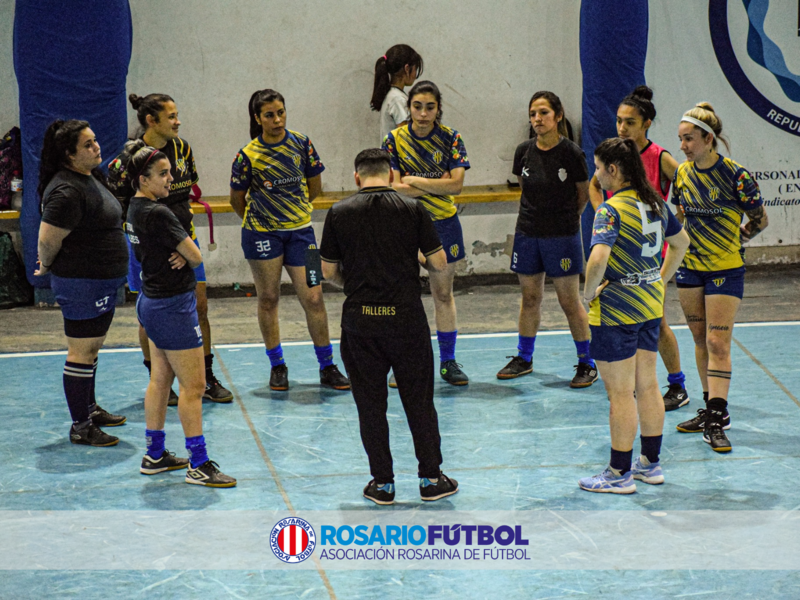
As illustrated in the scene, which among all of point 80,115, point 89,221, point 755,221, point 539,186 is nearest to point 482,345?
point 539,186

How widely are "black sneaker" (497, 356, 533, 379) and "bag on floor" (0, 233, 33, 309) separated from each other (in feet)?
16.2

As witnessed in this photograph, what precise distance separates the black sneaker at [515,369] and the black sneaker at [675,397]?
108 cm

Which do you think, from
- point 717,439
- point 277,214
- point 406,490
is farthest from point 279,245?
point 717,439

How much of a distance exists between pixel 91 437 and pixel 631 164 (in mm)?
3452

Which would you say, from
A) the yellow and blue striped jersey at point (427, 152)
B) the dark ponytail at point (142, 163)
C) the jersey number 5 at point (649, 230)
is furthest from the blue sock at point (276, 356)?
the jersey number 5 at point (649, 230)

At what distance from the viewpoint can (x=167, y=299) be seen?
4.71 metres

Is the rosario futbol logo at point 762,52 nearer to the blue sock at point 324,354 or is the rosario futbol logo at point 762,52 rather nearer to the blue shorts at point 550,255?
the blue shorts at point 550,255

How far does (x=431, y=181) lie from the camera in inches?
245

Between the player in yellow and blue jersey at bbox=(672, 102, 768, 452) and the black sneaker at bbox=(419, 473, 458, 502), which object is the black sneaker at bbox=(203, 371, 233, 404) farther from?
the player in yellow and blue jersey at bbox=(672, 102, 768, 452)

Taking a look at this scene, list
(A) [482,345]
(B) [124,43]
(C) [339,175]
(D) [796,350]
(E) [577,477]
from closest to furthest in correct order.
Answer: (E) [577,477] < (D) [796,350] < (A) [482,345] < (B) [124,43] < (C) [339,175]

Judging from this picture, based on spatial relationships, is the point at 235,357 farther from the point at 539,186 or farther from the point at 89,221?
the point at 539,186

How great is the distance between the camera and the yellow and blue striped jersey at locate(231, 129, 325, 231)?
631 centimetres

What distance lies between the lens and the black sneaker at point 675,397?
233 inches

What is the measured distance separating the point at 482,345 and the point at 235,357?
1.96 meters
